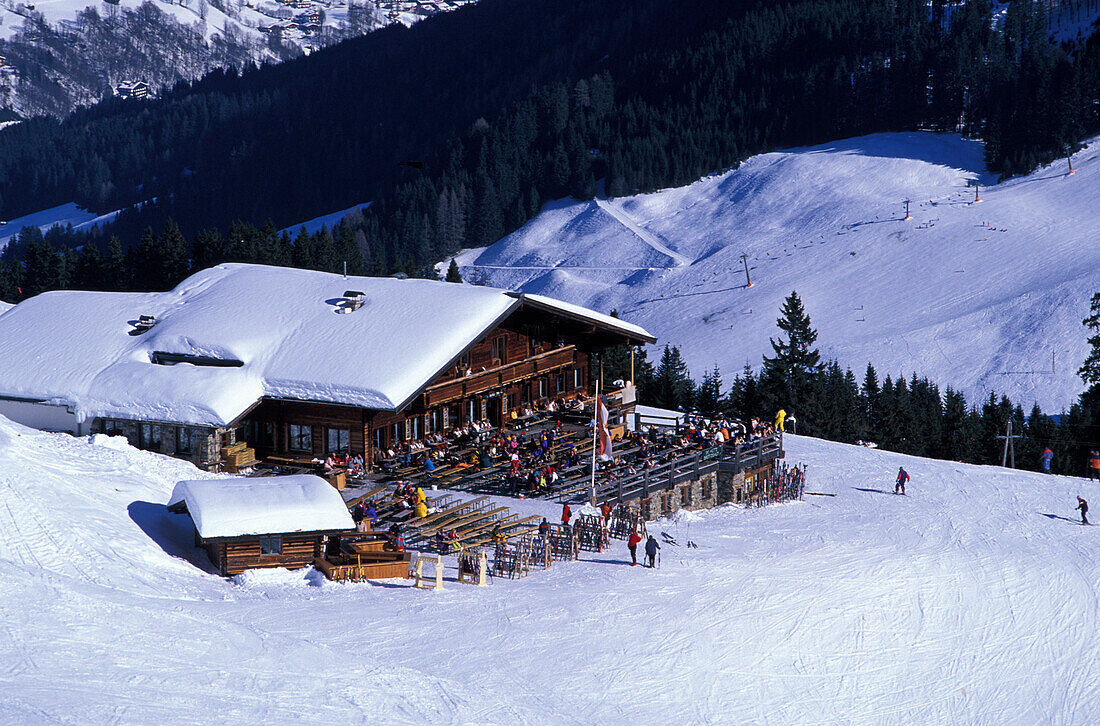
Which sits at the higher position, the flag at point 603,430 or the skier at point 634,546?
the flag at point 603,430

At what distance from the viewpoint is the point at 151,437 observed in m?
35.8

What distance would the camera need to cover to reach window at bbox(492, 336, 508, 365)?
41.3 metres

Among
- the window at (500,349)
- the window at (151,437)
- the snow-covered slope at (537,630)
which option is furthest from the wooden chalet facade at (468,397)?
the snow-covered slope at (537,630)

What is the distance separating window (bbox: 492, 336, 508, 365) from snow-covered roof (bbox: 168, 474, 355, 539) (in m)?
13.2

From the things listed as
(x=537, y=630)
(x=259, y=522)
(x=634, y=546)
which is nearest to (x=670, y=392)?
(x=634, y=546)

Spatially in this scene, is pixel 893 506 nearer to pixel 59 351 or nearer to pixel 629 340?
pixel 629 340

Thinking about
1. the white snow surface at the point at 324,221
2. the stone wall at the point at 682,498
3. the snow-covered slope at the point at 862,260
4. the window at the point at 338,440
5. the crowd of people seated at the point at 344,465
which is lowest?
the stone wall at the point at 682,498

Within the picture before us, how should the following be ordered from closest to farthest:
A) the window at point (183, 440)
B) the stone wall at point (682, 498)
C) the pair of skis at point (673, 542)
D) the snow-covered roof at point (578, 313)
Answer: the pair of skis at point (673, 542), the stone wall at point (682, 498), the window at point (183, 440), the snow-covered roof at point (578, 313)

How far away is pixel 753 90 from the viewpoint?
153875 millimetres

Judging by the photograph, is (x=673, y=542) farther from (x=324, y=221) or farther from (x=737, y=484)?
(x=324, y=221)

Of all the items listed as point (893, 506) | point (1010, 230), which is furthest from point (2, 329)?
point (1010, 230)

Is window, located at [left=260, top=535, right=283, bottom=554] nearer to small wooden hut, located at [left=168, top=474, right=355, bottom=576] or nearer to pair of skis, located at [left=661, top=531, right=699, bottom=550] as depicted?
small wooden hut, located at [left=168, top=474, right=355, bottom=576]

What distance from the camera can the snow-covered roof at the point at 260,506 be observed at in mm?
26578

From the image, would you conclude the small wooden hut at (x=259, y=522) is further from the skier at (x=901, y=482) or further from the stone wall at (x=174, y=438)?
the skier at (x=901, y=482)
